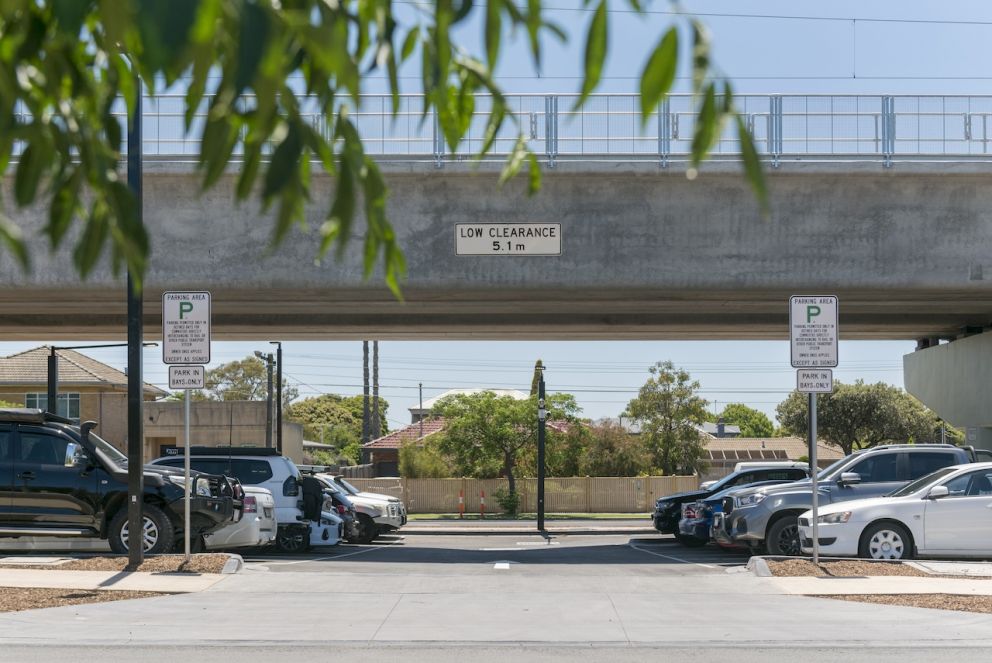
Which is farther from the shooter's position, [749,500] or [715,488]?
[715,488]

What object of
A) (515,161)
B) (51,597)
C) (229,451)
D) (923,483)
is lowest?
(51,597)

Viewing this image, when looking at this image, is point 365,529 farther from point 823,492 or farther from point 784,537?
point 823,492

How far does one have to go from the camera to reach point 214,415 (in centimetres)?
5453

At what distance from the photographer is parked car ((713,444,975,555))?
1838 centimetres

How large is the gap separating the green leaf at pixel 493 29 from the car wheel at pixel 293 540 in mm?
18590

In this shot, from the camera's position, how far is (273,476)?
21.3 m

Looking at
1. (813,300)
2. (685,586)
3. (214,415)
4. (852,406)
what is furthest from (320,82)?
(852,406)

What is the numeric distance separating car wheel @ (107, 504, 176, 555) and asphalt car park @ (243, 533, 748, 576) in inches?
46.1

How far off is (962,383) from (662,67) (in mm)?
25431

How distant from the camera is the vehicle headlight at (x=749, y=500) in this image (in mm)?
18709

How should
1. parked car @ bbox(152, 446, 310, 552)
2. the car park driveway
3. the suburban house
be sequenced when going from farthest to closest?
the suburban house
parked car @ bbox(152, 446, 310, 552)
the car park driveway

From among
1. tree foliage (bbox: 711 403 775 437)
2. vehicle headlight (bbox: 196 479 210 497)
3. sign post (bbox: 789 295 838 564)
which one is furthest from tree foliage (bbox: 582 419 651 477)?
tree foliage (bbox: 711 403 775 437)

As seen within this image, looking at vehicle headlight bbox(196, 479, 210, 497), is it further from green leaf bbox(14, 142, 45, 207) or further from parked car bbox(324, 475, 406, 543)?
green leaf bbox(14, 142, 45, 207)

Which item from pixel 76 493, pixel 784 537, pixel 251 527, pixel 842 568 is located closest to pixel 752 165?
pixel 842 568
